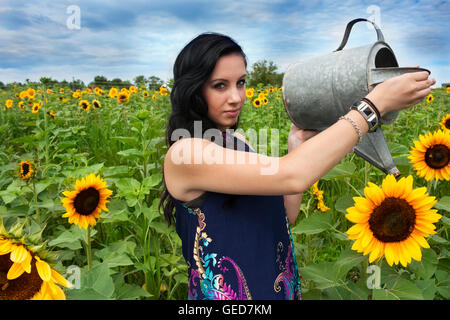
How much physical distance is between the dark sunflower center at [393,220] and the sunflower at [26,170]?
64.0 inches

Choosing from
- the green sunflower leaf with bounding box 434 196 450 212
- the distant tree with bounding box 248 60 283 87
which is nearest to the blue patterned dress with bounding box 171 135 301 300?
the green sunflower leaf with bounding box 434 196 450 212

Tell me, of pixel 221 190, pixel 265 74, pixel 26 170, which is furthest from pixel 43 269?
pixel 265 74

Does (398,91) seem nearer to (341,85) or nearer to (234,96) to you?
(341,85)

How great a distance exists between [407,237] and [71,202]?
1.22m

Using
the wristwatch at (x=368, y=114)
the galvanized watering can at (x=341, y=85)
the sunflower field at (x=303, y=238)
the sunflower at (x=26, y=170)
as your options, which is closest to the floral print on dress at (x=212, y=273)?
the sunflower field at (x=303, y=238)

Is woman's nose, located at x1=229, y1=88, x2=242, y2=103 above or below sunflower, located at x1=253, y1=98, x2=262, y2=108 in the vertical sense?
below

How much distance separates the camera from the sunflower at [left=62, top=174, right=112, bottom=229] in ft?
4.83

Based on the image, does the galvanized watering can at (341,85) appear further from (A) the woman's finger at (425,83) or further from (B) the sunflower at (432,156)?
(B) the sunflower at (432,156)

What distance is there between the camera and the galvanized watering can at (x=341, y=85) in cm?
105

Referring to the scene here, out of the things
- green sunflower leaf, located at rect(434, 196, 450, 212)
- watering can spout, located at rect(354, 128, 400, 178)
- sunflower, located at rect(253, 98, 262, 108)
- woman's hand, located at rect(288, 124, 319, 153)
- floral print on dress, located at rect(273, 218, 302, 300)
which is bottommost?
floral print on dress, located at rect(273, 218, 302, 300)

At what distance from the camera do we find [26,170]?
1887 mm

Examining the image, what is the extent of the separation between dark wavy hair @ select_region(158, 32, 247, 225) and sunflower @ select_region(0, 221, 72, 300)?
0.58 m

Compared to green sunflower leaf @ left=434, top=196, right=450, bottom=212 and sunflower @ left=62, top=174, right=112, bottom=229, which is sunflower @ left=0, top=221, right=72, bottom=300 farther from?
green sunflower leaf @ left=434, top=196, right=450, bottom=212

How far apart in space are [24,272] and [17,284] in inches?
1.1
